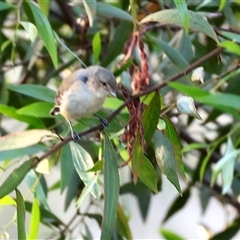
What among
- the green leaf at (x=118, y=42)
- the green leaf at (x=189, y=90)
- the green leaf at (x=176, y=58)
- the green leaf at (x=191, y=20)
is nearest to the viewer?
the green leaf at (x=189, y=90)

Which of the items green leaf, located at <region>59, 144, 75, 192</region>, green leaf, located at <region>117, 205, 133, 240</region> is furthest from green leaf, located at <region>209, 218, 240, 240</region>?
green leaf, located at <region>59, 144, 75, 192</region>

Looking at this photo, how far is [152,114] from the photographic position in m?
0.52

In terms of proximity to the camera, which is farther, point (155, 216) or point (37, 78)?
point (155, 216)

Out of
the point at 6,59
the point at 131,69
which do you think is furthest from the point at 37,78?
the point at 131,69

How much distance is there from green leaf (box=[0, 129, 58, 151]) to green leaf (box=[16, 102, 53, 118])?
0.06 meters

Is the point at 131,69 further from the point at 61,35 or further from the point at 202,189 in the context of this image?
the point at 202,189

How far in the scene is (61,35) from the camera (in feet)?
3.45

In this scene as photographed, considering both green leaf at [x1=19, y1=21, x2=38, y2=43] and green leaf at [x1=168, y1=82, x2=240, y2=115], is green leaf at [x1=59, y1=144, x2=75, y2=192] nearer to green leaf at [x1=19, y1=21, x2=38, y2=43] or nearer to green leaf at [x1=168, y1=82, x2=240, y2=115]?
green leaf at [x1=19, y1=21, x2=38, y2=43]

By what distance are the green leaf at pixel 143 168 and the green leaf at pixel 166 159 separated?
0.04 feet

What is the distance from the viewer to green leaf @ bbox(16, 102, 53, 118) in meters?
0.61

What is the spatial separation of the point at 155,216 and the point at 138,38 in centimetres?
127

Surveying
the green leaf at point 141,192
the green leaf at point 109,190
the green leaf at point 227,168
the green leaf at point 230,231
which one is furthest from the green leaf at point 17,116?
the green leaf at point 230,231

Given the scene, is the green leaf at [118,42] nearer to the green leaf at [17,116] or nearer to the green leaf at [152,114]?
the green leaf at [17,116]

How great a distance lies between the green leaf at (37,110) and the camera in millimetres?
607
